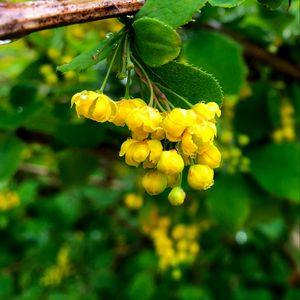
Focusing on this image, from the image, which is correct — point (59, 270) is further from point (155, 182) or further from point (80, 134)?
point (155, 182)

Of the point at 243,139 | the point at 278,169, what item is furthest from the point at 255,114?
the point at 278,169

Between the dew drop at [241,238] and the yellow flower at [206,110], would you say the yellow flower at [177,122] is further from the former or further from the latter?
the dew drop at [241,238]

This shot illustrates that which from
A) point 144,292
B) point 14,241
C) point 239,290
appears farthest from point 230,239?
point 14,241

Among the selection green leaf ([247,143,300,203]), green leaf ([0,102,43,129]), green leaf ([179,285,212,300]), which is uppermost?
green leaf ([0,102,43,129])

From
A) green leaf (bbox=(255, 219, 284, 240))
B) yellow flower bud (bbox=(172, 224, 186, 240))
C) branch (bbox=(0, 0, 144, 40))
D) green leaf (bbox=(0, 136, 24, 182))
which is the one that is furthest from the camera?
green leaf (bbox=(255, 219, 284, 240))

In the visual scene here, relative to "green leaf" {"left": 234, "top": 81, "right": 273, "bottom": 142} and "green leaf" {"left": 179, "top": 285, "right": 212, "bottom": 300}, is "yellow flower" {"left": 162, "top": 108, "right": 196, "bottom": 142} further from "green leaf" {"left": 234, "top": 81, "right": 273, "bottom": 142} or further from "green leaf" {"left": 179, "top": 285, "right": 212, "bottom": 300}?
"green leaf" {"left": 179, "top": 285, "right": 212, "bottom": 300}

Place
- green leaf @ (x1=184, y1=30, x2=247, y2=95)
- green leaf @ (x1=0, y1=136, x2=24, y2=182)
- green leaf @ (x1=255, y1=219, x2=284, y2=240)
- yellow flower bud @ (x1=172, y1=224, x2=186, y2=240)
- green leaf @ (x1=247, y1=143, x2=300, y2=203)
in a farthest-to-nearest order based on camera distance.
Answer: green leaf @ (x1=255, y1=219, x2=284, y2=240)
yellow flower bud @ (x1=172, y1=224, x2=186, y2=240)
green leaf @ (x1=0, y1=136, x2=24, y2=182)
green leaf @ (x1=247, y1=143, x2=300, y2=203)
green leaf @ (x1=184, y1=30, x2=247, y2=95)

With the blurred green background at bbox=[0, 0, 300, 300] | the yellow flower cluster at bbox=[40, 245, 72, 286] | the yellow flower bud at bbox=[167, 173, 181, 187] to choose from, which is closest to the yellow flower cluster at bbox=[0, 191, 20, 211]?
the blurred green background at bbox=[0, 0, 300, 300]
